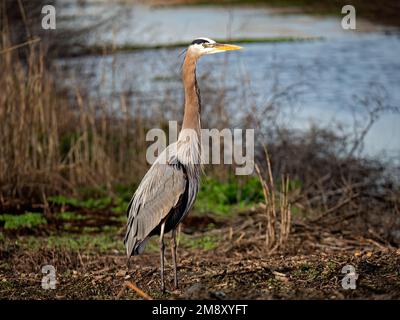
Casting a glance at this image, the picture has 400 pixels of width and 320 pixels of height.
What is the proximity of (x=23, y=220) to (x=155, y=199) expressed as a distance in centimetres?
344

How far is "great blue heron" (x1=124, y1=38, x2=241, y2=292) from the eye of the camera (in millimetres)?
6363

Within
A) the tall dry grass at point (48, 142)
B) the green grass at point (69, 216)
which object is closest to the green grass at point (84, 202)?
the tall dry grass at point (48, 142)

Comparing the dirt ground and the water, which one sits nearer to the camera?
the dirt ground

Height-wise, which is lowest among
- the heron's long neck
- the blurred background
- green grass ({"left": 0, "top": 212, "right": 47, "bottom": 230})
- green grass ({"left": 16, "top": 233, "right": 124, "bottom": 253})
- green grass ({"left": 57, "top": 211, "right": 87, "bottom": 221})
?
green grass ({"left": 16, "top": 233, "right": 124, "bottom": 253})

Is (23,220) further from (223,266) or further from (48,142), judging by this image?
(223,266)

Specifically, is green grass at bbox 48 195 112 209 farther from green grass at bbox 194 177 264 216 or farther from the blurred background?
green grass at bbox 194 177 264 216

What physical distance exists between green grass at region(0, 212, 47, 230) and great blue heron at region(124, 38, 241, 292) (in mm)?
2921

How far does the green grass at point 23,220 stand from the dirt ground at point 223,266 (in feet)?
0.58

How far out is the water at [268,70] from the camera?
11.8 m

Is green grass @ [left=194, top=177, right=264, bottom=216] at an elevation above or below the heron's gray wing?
below

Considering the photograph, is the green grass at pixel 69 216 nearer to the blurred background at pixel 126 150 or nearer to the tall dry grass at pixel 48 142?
the blurred background at pixel 126 150

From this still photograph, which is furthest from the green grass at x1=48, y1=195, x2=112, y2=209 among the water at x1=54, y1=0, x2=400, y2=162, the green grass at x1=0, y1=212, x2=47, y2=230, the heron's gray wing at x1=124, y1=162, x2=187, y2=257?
the heron's gray wing at x1=124, y1=162, x2=187, y2=257

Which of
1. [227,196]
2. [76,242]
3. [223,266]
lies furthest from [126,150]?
[223,266]
